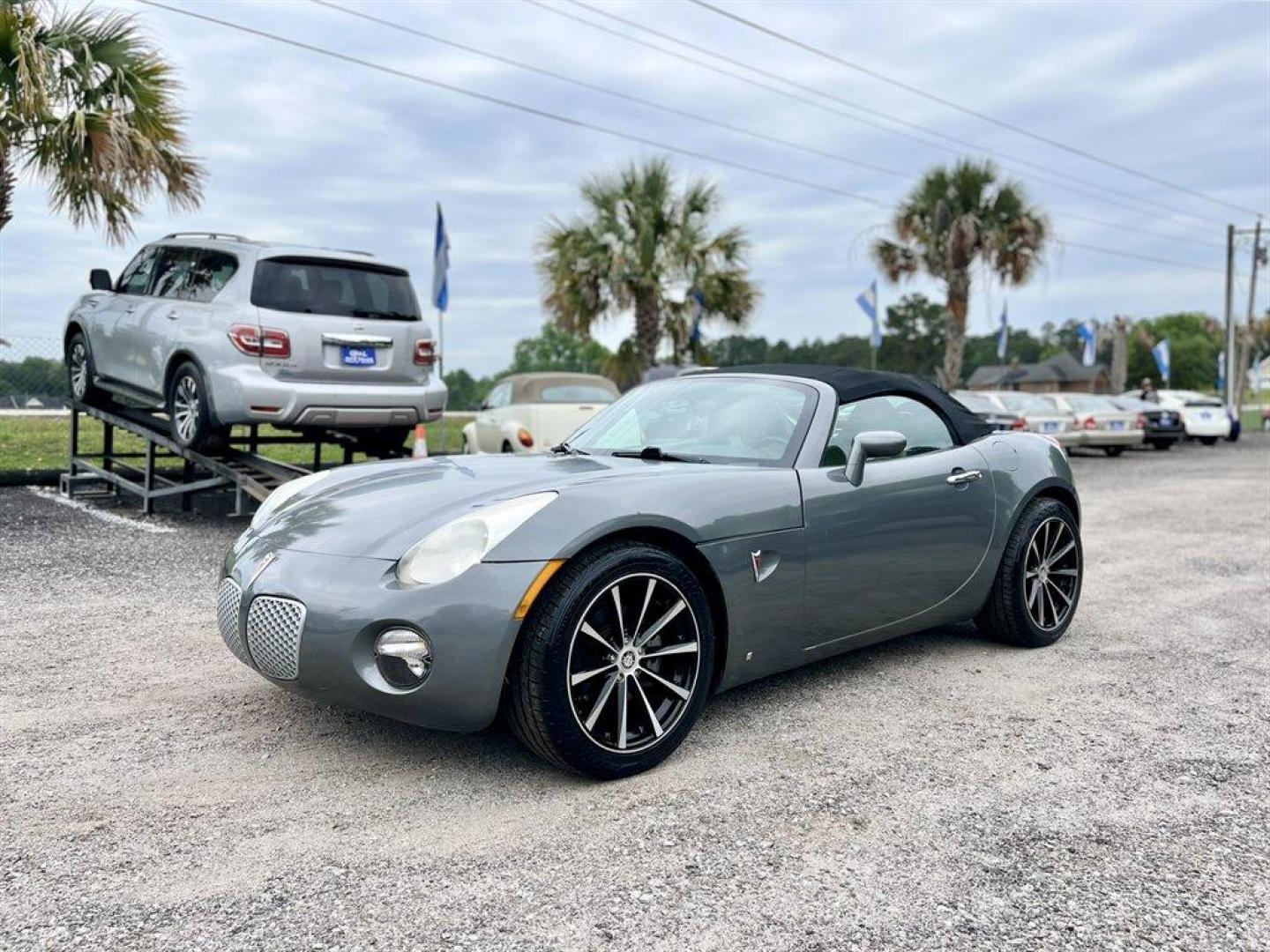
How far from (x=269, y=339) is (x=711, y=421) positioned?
485cm

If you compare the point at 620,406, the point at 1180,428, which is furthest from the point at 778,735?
the point at 1180,428

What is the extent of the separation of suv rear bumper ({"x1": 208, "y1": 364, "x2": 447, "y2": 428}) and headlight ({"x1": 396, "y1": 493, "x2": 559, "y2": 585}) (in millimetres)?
5283

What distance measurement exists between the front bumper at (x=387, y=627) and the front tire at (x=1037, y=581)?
271 cm

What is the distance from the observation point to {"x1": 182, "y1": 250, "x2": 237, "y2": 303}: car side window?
27.2 feet

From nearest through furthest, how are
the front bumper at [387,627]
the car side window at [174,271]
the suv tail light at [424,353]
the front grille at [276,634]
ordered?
the front bumper at [387,627], the front grille at [276,634], the car side window at [174,271], the suv tail light at [424,353]

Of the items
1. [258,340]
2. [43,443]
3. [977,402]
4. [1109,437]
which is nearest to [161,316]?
[258,340]

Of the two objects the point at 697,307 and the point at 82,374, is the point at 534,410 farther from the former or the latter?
the point at 697,307

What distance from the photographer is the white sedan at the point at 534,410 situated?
12117mm

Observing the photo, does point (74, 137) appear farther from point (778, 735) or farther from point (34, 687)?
point (778, 735)

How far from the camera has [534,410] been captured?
40.2ft

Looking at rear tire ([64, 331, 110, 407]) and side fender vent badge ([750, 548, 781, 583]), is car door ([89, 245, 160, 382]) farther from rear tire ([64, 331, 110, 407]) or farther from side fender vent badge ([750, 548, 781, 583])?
side fender vent badge ([750, 548, 781, 583])

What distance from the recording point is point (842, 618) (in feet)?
13.3

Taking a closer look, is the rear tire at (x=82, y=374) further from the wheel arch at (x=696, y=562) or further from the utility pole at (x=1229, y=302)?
the utility pole at (x=1229, y=302)

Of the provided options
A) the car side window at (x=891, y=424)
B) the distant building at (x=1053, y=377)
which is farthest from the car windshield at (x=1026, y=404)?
the distant building at (x=1053, y=377)
